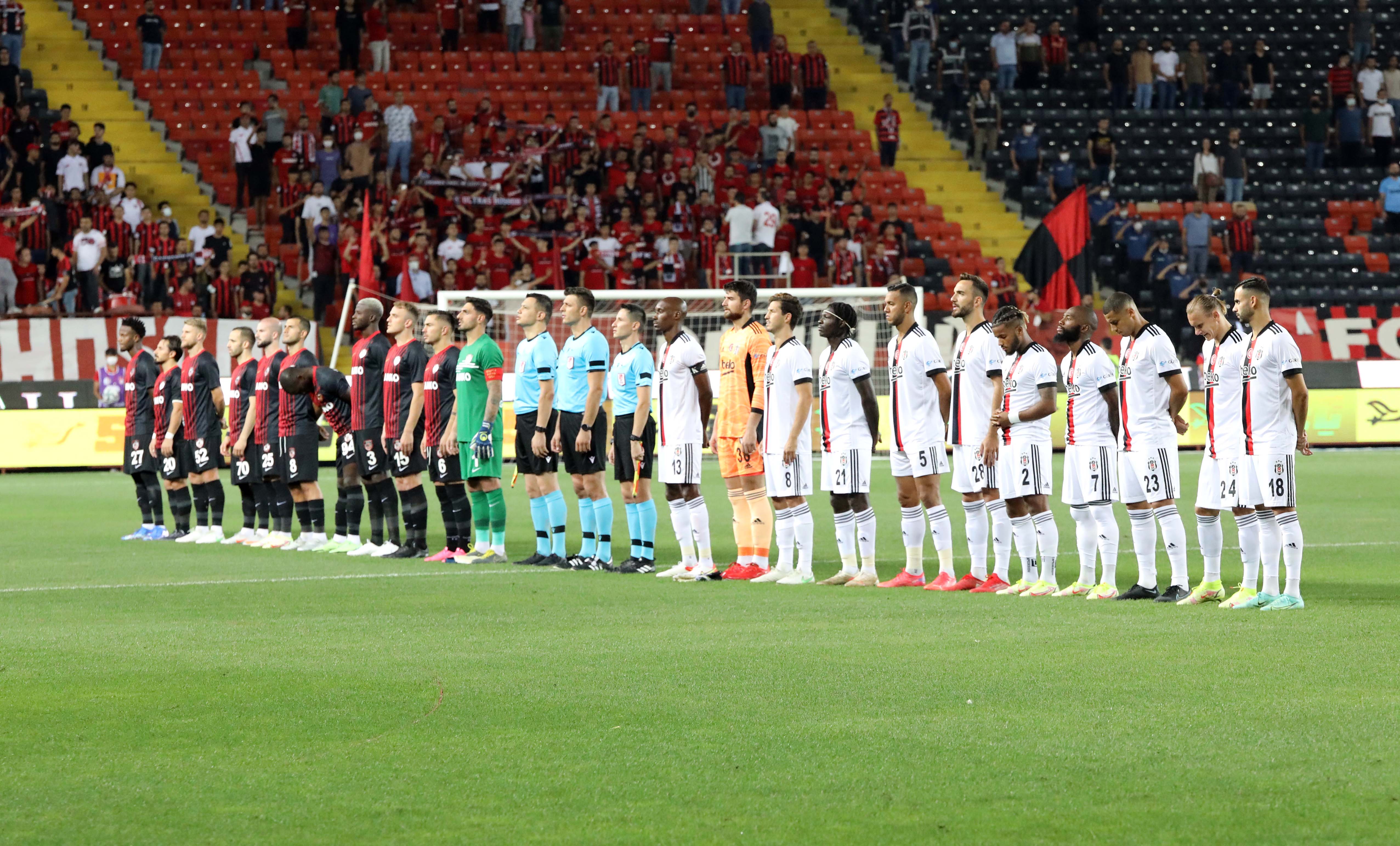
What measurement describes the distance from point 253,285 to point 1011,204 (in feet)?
53.3

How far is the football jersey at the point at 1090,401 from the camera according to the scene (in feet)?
37.3

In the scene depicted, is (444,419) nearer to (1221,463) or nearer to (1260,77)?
(1221,463)

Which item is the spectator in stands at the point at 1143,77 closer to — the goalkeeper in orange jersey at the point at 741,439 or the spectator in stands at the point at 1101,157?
the spectator in stands at the point at 1101,157

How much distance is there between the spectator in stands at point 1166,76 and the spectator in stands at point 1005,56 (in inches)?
122

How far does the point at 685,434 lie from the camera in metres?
13.1

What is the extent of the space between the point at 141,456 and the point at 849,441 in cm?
822

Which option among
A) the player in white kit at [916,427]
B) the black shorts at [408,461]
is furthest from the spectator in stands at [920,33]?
the player in white kit at [916,427]

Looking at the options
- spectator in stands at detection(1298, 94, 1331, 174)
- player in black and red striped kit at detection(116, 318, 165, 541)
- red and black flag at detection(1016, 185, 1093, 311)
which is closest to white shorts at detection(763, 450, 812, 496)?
player in black and red striped kit at detection(116, 318, 165, 541)

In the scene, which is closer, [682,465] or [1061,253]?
[682,465]

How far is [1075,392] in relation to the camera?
37.6ft

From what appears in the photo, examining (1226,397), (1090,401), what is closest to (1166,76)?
(1090,401)

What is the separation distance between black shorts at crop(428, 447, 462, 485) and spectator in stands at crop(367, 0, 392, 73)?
21.7 meters

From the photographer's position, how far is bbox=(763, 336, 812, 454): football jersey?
12609 mm

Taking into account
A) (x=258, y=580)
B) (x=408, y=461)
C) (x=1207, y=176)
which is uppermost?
(x=1207, y=176)
